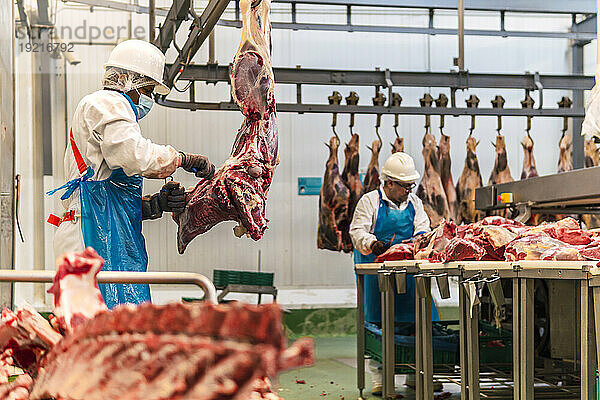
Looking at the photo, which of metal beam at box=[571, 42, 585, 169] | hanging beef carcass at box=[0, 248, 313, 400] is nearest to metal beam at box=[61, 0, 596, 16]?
metal beam at box=[571, 42, 585, 169]

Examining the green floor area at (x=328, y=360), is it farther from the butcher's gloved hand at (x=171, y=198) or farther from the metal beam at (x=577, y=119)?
the metal beam at (x=577, y=119)

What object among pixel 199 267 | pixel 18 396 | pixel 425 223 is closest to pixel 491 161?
pixel 425 223

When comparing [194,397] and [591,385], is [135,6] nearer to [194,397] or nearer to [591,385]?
[591,385]

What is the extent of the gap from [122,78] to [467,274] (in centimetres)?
216

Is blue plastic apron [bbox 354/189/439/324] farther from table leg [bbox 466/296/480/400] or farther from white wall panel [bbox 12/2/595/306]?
table leg [bbox 466/296/480/400]

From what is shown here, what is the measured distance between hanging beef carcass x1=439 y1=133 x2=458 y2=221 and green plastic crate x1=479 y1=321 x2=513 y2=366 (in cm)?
250

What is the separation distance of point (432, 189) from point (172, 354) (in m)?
8.16

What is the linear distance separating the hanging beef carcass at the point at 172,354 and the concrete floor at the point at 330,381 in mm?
5722

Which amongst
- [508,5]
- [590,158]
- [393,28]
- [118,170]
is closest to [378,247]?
[590,158]

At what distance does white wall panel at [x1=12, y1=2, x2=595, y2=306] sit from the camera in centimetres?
988

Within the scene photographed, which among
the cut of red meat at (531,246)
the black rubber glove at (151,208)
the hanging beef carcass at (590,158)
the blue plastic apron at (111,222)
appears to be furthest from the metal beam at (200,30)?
the hanging beef carcass at (590,158)

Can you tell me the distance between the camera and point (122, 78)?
12.6ft

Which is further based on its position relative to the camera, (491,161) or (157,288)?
(491,161)

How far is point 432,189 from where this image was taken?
870cm
